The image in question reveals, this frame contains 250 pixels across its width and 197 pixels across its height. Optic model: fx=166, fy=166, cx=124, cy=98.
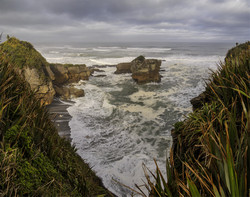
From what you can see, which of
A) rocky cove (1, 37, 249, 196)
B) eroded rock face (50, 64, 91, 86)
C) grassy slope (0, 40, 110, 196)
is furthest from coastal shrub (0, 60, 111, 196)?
eroded rock face (50, 64, 91, 86)

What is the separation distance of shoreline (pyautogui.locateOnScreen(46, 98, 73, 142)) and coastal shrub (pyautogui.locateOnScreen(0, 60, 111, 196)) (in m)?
5.93

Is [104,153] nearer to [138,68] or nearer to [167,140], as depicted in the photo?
[167,140]

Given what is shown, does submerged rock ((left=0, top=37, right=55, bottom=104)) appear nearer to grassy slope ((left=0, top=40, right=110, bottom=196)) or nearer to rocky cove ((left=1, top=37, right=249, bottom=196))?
rocky cove ((left=1, top=37, right=249, bottom=196))

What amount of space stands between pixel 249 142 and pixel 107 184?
6085mm

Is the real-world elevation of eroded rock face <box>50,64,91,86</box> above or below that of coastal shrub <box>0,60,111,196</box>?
above

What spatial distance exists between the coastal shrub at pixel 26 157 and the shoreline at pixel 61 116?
593cm

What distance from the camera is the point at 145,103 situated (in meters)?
16.0

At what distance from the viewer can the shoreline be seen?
1016 cm

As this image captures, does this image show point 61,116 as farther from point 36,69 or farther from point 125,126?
point 36,69

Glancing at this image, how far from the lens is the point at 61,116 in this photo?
12.3 m

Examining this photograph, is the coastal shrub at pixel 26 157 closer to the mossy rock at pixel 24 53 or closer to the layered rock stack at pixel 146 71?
the mossy rock at pixel 24 53

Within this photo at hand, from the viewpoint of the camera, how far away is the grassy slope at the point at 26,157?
2207mm

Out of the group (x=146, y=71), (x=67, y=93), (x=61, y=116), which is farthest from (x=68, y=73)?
(x=146, y=71)

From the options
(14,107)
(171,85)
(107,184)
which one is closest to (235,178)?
(14,107)
